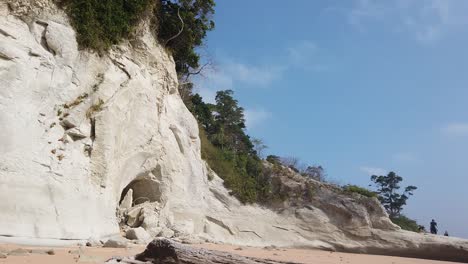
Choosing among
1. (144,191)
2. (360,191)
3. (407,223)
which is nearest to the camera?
(144,191)

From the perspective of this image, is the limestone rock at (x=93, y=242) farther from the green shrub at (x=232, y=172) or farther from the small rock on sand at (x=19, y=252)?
the green shrub at (x=232, y=172)

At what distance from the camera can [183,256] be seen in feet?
17.1

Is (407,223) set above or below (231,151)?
below

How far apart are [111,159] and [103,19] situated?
4.47 meters

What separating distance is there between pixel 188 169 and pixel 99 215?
6.00 metres

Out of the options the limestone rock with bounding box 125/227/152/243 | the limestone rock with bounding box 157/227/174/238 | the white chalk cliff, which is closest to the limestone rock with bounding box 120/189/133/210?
the white chalk cliff

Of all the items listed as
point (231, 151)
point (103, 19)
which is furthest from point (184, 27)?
point (231, 151)

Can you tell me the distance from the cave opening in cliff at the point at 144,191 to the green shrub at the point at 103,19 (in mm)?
Answer: 4739

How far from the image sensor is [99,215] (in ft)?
32.8

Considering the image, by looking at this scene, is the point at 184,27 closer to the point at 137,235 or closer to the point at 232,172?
the point at 232,172

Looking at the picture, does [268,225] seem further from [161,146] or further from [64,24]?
[64,24]

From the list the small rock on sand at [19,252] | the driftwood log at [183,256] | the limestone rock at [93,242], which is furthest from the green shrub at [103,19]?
the driftwood log at [183,256]

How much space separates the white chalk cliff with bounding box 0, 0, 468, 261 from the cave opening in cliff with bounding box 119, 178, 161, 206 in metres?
0.04

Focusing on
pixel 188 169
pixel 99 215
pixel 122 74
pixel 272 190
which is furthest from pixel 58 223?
pixel 272 190
